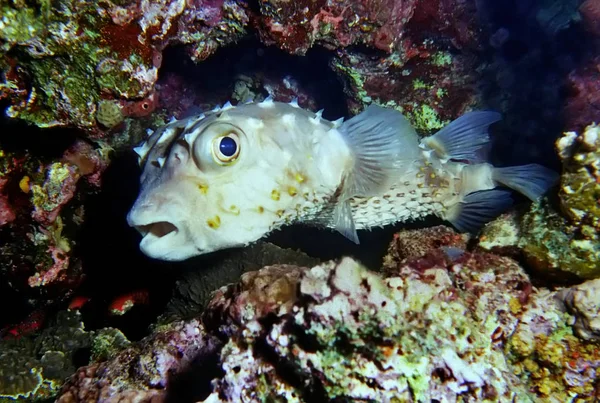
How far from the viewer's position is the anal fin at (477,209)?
3.74 m

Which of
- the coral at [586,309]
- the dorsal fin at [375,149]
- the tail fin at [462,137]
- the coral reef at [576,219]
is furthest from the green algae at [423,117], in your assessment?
the coral at [586,309]

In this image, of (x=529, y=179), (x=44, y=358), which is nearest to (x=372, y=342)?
(x=529, y=179)

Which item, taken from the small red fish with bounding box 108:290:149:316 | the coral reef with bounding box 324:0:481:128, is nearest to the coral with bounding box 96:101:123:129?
the small red fish with bounding box 108:290:149:316

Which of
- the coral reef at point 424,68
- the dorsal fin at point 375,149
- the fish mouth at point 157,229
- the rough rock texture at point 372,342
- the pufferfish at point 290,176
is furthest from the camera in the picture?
the coral reef at point 424,68

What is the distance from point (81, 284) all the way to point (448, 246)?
12.6 feet

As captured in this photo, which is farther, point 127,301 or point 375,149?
point 127,301

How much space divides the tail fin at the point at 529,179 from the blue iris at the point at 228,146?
2.13 metres

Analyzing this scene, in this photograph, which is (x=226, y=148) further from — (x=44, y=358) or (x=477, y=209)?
(x=44, y=358)

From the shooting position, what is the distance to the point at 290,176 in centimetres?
279

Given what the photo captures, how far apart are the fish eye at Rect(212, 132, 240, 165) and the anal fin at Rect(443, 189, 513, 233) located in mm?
2430

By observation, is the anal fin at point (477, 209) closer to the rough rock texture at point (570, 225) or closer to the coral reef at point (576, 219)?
the rough rock texture at point (570, 225)

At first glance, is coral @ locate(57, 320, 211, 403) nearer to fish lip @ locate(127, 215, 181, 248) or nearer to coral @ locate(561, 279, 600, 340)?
fish lip @ locate(127, 215, 181, 248)

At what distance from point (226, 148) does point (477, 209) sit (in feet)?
8.65

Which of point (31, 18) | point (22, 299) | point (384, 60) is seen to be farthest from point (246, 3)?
point (22, 299)
